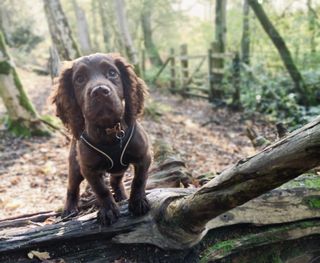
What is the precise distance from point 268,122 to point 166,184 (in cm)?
673

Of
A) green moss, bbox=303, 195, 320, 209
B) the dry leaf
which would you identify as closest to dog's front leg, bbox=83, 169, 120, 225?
the dry leaf

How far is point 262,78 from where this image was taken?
1195 cm

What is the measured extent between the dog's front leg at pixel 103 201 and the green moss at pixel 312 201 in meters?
1.51

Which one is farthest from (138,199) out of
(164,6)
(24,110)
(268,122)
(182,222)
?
(164,6)

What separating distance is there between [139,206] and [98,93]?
96 centimetres

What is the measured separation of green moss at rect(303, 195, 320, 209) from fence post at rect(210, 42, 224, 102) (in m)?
10.4

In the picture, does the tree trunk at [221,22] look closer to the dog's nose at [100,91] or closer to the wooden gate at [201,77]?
the wooden gate at [201,77]

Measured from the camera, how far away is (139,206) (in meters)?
3.04

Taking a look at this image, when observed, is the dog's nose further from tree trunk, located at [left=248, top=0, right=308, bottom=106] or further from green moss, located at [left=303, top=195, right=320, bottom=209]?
tree trunk, located at [left=248, top=0, right=308, bottom=106]

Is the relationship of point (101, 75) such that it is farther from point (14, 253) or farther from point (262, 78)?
point (262, 78)

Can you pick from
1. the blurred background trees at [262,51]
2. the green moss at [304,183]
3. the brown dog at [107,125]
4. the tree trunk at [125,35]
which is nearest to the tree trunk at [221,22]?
the blurred background trees at [262,51]

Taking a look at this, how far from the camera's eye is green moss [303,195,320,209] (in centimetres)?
312

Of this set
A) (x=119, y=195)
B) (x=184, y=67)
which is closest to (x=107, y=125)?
(x=119, y=195)

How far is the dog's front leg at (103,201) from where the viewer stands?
9.89 feet
